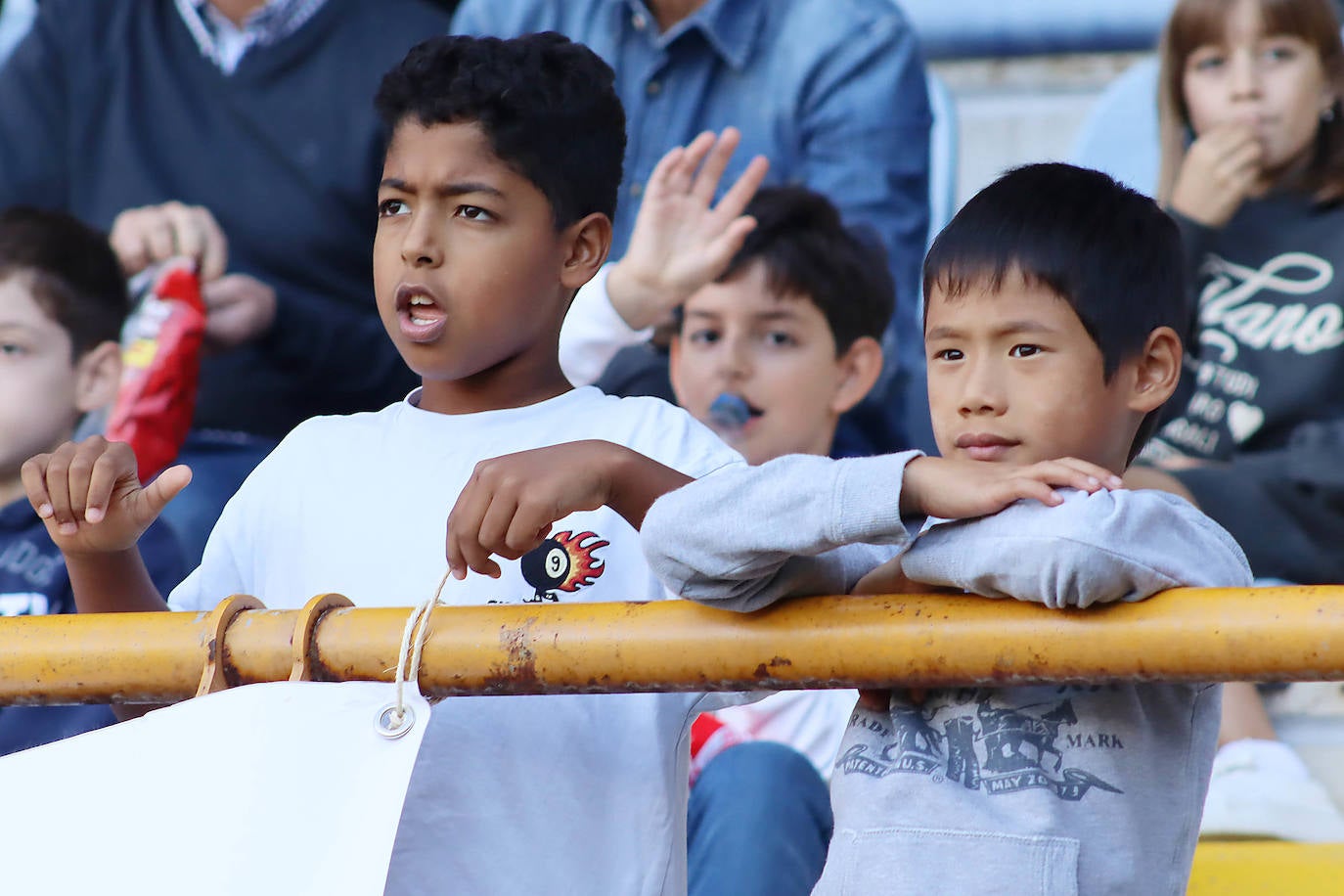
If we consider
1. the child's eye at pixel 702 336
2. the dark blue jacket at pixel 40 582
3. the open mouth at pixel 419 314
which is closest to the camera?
the open mouth at pixel 419 314

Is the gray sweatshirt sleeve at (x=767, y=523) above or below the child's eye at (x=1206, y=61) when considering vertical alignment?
below

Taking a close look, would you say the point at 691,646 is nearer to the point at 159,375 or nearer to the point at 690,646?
the point at 690,646

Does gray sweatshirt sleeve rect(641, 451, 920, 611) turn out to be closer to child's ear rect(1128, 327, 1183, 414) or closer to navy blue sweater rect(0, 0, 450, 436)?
child's ear rect(1128, 327, 1183, 414)

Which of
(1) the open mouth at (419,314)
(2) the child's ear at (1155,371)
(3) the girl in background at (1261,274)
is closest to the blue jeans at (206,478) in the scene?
(1) the open mouth at (419,314)

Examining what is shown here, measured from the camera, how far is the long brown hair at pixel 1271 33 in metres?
2.84

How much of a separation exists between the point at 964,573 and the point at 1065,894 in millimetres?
244

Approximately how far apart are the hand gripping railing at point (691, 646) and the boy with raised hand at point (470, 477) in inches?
3.8

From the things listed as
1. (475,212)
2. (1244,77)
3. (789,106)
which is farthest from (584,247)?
(1244,77)

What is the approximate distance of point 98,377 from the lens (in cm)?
260

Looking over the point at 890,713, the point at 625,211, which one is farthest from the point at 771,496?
the point at 625,211

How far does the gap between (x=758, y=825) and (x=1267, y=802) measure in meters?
0.72

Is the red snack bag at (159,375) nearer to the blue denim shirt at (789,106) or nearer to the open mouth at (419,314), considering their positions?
the blue denim shirt at (789,106)

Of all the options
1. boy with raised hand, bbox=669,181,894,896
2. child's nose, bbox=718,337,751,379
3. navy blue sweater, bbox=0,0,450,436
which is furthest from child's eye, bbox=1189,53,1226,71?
navy blue sweater, bbox=0,0,450,436

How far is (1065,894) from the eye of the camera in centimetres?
121
